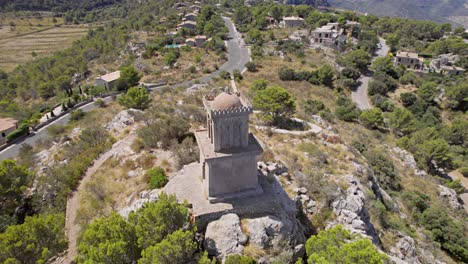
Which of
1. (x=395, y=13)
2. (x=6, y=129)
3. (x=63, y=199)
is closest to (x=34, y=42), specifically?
(x=6, y=129)

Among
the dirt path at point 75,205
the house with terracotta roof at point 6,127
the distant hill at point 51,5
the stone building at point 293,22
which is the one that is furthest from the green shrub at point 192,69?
the distant hill at point 51,5

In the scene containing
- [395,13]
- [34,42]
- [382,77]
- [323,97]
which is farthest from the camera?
[395,13]

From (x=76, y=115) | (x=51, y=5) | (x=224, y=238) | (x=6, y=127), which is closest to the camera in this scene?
(x=224, y=238)

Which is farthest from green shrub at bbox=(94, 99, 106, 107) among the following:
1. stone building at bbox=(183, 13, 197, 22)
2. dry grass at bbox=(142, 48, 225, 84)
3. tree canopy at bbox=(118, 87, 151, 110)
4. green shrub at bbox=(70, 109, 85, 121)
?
stone building at bbox=(183, 13, 197, 22)

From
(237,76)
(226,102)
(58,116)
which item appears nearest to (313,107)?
(237,76)

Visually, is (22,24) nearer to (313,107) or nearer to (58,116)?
(58,116)

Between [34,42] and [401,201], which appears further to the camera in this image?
[34,42]

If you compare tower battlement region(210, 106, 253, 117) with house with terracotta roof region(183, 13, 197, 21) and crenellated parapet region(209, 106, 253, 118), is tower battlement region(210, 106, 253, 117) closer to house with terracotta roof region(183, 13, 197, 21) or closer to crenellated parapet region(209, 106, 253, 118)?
crenellated parapet region(209, 106, 253, 118)

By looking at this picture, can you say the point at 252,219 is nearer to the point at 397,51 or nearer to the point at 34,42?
the point at 397,51
